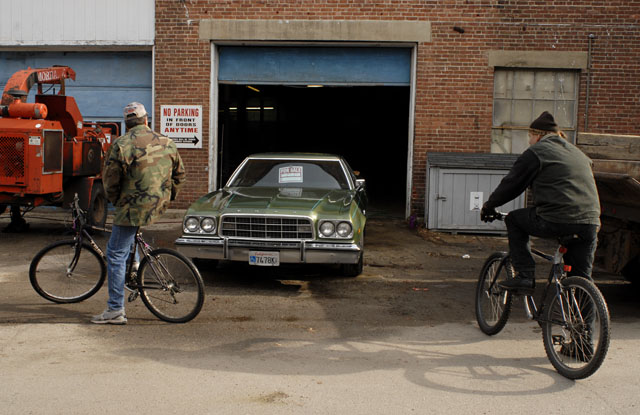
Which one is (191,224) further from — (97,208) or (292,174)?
(97,208)

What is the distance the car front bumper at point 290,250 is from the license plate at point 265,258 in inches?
1.7

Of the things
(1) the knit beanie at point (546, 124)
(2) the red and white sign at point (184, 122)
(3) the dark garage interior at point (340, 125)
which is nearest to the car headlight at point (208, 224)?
(1) the knit beanie at point (546, 124)

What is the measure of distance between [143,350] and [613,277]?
621 cm

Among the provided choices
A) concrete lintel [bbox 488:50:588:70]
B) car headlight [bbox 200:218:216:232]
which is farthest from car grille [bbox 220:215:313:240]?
concrete lintel [bbox 488:50:588:70]

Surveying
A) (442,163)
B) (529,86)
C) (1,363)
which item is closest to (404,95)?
(529,86)

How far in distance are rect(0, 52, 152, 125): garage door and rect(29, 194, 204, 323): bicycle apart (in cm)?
859

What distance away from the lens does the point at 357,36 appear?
44.0 ft

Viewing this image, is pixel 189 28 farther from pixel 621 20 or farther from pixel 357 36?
pixel 621 20

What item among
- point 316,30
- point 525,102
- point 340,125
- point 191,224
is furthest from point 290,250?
point 340,125

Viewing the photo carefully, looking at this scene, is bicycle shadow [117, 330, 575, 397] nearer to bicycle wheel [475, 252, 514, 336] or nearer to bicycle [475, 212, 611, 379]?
bicycle [475, 212, 611, 379]

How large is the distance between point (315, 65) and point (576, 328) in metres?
10.2

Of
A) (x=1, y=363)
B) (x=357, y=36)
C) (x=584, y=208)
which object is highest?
(x=357, y=36)

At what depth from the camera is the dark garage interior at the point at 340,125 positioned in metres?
26.6

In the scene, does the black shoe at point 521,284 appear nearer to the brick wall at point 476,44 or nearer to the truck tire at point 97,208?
the truck tire at point 97,208
